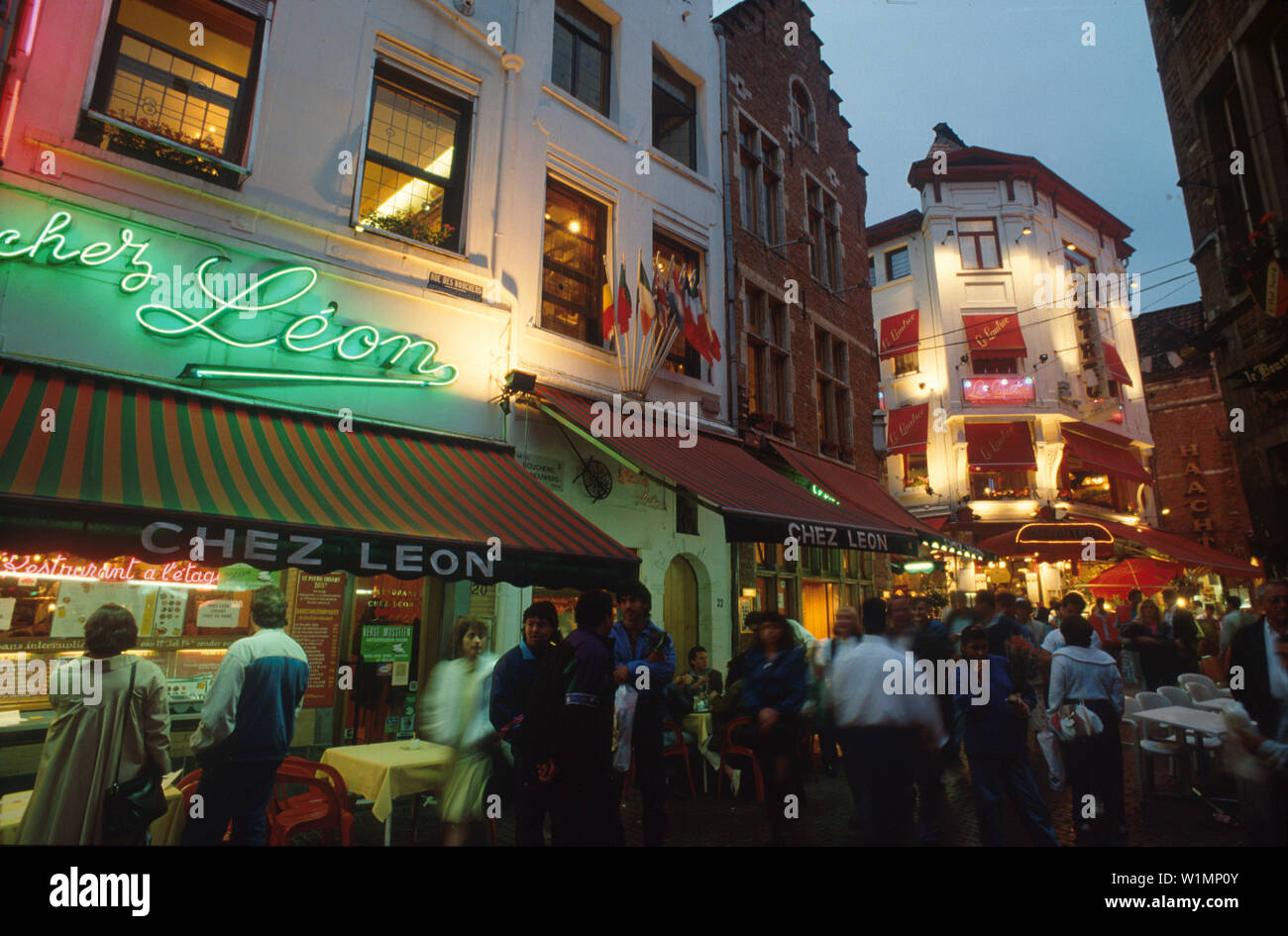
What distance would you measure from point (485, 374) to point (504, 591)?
8.32ft

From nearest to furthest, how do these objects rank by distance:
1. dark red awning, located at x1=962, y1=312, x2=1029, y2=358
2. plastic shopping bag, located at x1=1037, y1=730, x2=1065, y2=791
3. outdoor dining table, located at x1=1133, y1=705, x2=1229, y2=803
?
outdoor dining table, located at x1=1133, y1=705, x2=1229, y2=803 < plastic shopping bag, located at x1=1037, y1=730, x2=1065, y2=791 < dark red awning, located at x1=962, y1=312, x2=1029, y2=358

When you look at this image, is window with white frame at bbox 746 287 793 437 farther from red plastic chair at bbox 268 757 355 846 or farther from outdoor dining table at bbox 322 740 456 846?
red plastic chair at bbox 268 757 355 846

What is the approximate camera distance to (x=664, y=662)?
5387 millimetres

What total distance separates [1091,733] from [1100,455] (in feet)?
75.8

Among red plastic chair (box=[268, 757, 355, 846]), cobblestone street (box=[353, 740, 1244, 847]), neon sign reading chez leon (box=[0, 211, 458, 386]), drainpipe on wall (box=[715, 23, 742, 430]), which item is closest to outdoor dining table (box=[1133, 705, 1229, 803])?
cobblestone street (box=[353, 740, 1244, 847])

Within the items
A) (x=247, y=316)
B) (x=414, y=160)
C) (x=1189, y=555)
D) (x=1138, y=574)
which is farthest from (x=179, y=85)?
(x=1189, y=555)

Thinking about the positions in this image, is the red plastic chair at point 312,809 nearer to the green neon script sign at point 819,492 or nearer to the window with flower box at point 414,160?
the window with flower box at point 414,160

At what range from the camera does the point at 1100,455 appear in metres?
23.9

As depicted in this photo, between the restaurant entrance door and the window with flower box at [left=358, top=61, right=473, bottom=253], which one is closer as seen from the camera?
the window with flower box at [left=358, top=61, right=473, bottom=253]

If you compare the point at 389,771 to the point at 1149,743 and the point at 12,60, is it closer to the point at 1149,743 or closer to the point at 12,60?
the point at 12,60

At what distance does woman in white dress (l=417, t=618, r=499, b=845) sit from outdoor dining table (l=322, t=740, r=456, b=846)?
0.14m

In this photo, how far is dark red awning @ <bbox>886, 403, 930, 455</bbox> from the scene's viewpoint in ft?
77.4

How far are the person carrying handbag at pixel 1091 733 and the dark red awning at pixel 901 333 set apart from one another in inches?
799
